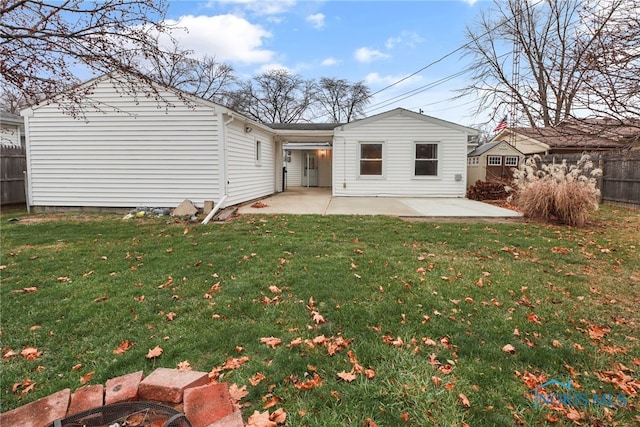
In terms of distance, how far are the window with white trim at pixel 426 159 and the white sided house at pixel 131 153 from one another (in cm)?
666

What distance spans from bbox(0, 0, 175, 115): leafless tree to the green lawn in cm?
237

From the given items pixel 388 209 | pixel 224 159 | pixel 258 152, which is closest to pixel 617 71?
pixel 388 209

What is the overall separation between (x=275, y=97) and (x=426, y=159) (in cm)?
2401

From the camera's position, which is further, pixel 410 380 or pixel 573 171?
pixel 573 171

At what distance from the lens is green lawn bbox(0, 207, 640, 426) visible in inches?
82.7

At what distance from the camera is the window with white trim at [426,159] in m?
12.9

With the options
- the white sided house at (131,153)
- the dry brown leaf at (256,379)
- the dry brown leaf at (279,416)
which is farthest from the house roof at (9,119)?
the dry brown leaf at (279,416)

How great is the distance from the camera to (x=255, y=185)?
1198cm

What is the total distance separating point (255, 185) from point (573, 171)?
29.2 feet

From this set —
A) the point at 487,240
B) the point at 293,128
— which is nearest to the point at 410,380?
the point at 487,240

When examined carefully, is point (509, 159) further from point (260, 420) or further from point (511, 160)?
point (260, 420)

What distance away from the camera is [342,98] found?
34.6m

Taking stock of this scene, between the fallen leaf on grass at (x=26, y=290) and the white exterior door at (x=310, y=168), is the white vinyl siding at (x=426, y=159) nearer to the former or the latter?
the white exterior door at (x=310, y=168)

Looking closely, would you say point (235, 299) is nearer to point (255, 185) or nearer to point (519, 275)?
point (519, 275)
